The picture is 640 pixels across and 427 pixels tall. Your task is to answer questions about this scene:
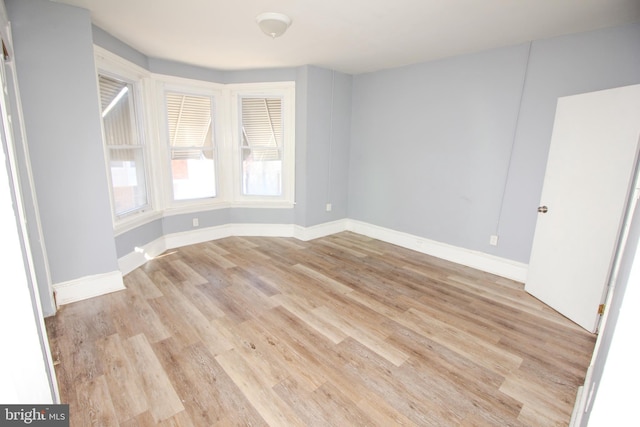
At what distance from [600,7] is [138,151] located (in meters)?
4.69

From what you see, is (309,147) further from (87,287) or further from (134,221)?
(87,287)

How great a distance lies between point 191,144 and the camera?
164 inches

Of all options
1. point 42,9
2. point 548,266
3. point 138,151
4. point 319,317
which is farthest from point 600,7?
point 138,151

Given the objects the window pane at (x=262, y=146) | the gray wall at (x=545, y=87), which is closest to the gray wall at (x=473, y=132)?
the gray wall at (x=545, y=87)

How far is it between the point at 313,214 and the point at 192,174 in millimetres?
1904

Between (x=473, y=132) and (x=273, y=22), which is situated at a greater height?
(x=273, y=22)

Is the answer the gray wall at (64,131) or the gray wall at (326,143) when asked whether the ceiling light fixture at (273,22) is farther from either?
the gray wall at (326,143)

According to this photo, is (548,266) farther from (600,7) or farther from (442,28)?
(442,28)

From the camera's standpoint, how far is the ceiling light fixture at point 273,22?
235 cm

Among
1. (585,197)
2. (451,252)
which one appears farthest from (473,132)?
(451,252)

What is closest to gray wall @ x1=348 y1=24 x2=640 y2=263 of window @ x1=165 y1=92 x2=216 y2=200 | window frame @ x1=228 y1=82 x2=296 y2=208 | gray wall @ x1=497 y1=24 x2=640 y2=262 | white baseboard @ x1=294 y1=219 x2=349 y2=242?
gray wall @ x1=497 y1=24 x2=640 y2=262

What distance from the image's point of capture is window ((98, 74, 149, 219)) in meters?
3.08

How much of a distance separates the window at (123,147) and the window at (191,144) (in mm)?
439

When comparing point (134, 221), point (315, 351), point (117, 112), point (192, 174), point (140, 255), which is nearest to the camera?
point (315, 351)
